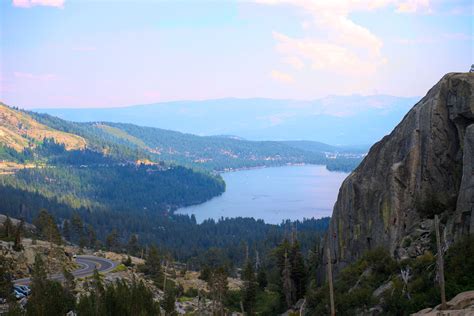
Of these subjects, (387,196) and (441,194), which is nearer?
(441,194)

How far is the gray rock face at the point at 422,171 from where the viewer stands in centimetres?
2922

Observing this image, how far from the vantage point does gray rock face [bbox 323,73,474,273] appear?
2922 centimetres

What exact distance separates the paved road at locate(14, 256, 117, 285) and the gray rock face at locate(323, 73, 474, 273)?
88.6 feet

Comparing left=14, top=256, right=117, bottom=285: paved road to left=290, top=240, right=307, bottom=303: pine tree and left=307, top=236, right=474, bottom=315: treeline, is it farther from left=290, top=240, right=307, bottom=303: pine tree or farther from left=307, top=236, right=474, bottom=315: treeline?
left=307, top=236, right=474, bottom=315: treeline

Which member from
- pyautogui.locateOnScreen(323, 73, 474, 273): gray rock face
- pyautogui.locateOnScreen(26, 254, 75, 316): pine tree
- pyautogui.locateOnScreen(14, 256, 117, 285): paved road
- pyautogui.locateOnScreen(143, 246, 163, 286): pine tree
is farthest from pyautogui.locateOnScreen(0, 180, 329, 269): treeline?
pyautogui.locateOnScreen(26, 254, 75, 316): pine tree

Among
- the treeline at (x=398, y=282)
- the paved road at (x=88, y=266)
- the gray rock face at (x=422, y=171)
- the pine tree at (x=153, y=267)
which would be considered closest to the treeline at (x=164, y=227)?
the paved road at (x=88, y=266)

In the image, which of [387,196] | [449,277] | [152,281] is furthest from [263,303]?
[449,277]

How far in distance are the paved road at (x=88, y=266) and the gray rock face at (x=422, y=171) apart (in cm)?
2702

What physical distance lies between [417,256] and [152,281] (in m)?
33.3

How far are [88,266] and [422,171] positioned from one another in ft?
123

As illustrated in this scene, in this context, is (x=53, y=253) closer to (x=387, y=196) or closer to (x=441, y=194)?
(x=387, y=196)

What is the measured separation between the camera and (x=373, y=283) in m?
28.6

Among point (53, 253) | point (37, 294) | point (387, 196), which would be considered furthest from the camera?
point (53, 253)

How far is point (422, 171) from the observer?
3141 cm
